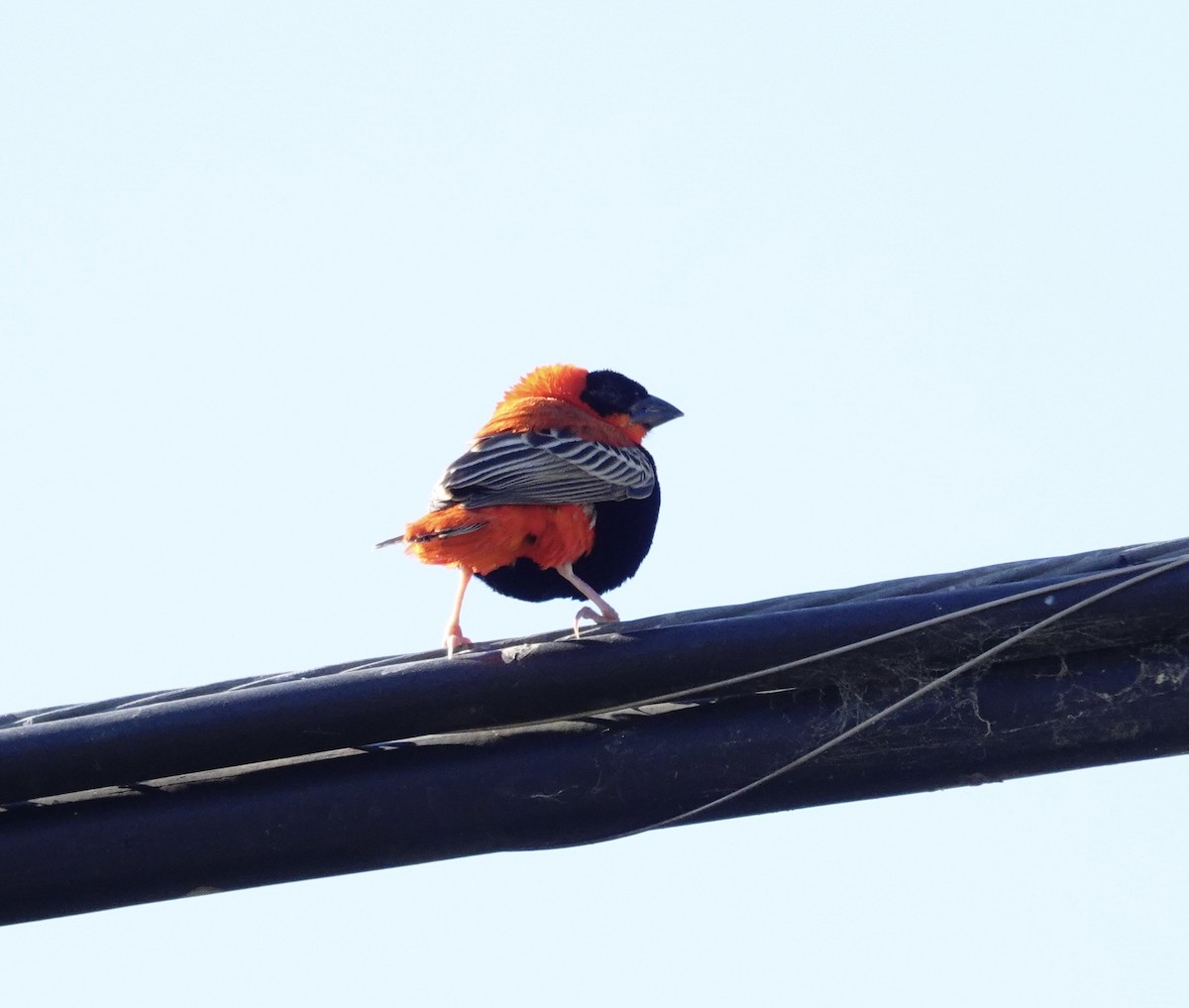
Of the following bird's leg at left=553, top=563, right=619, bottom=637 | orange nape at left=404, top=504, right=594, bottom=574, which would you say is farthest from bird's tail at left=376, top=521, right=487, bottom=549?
bird's leg at left=553, top=563, right=619, bottom=637

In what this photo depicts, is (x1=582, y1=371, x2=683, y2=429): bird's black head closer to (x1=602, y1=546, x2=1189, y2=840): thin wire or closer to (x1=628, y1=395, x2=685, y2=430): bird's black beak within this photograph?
(x1=628, y1=395, x2=685, y2=430): bird's black beak

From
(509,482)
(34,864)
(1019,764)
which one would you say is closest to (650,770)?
(1019,764)

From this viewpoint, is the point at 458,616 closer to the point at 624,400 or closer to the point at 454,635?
the point at 454,635

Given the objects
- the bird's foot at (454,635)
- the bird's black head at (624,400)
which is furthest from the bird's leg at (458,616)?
the bird's black head at (624,400)

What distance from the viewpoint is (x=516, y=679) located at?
329 centimetres

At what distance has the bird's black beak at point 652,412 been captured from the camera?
7512mm

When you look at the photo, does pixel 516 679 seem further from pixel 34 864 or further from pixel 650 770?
pixel 34 864

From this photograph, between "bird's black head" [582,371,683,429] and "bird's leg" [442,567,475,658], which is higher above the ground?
"bird's black head" [582,371,683,429]

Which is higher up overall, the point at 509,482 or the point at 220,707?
the point at 509,482

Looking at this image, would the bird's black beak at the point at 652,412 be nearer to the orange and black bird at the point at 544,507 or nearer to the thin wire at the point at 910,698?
the orange and black bird at the point at 544,507

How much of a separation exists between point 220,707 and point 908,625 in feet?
4.31

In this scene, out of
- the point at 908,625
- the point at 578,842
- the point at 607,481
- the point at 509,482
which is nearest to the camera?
the point at 908,625

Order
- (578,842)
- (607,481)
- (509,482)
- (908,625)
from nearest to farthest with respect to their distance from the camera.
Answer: (908,625), (578,842), (509,482), (607,481)

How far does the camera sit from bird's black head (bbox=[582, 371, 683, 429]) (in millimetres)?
7422
